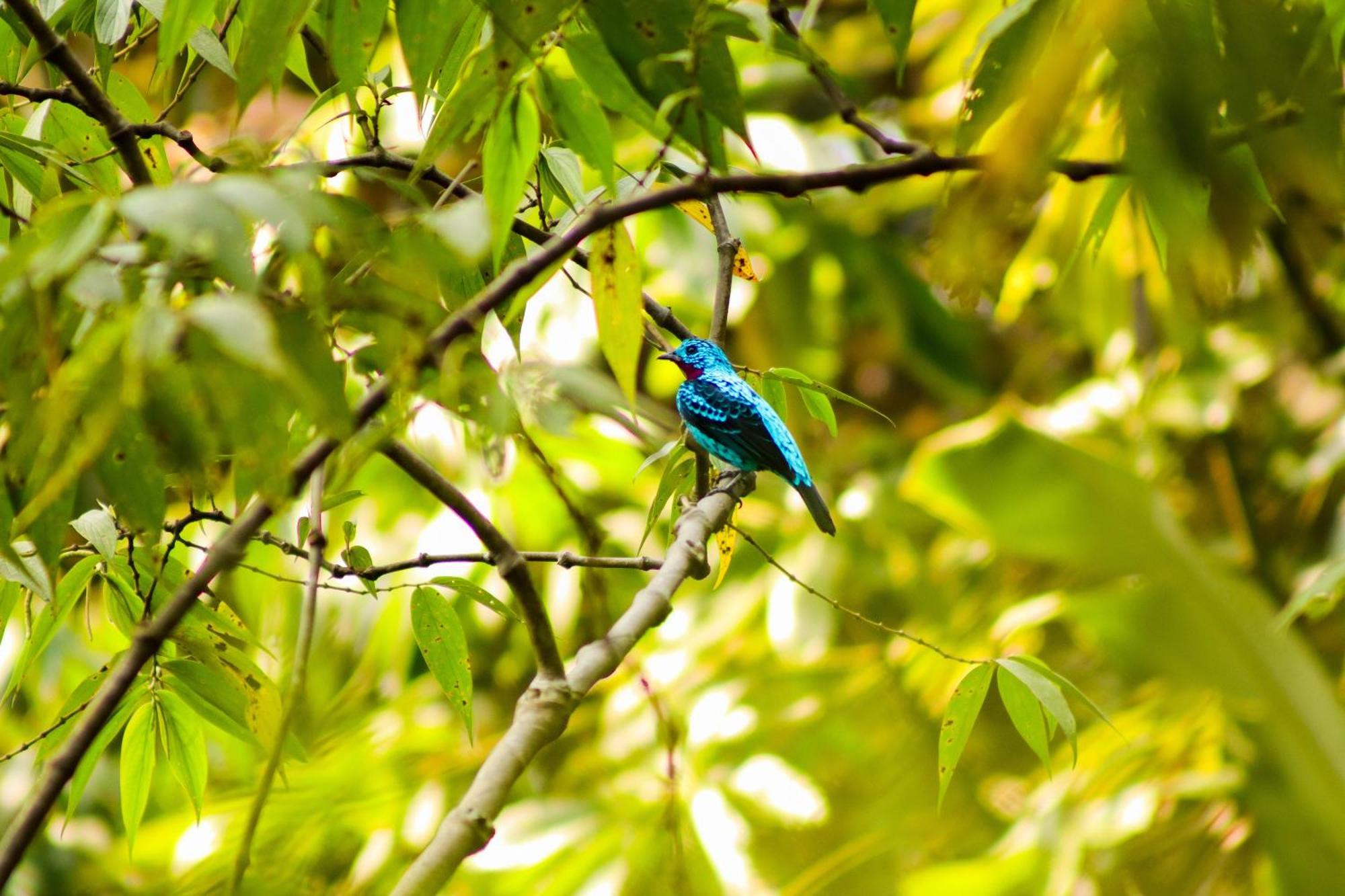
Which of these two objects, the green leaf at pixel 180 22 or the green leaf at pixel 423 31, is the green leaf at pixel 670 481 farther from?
the green leaf at pixel 180 22

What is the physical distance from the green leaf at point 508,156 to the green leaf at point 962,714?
816mm

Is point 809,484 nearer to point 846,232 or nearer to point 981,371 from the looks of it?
point 846,232

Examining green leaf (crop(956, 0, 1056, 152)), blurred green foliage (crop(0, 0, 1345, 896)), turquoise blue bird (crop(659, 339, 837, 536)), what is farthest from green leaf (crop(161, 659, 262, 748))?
turquoise blue bird (crop(659, 339, 837, 536))

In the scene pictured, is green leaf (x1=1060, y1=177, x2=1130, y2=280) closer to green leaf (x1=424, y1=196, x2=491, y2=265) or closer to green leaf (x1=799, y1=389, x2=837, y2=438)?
green leaf (x1=799, y1=389, x2=837, y2=438)

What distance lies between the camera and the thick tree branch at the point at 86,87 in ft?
4.14

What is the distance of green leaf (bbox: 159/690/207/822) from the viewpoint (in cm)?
159

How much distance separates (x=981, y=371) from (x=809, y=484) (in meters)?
3.18

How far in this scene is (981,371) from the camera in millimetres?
5785

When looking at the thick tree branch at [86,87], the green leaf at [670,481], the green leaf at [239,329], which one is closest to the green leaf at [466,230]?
the green leaf at [239,329]

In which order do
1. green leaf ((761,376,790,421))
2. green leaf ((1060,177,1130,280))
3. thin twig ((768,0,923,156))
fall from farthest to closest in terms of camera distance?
green leaf ((761,376,790,421)), green leaf ((1060,177,1130,280)), thin twig ((768,0,923,156))

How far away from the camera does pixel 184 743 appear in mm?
1642

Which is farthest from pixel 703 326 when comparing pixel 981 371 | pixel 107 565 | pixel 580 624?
pixel 107 565

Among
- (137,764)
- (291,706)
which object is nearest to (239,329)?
(291,706)

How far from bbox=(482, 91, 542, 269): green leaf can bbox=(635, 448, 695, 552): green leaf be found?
68 cm
